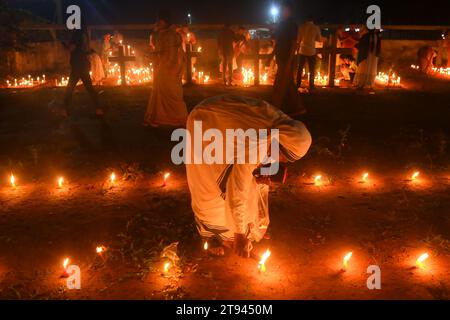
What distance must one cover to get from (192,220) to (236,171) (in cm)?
151

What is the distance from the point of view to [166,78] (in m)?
8.78

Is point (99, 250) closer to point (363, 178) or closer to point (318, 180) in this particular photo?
point (318, 180)

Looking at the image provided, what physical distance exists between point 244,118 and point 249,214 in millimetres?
974

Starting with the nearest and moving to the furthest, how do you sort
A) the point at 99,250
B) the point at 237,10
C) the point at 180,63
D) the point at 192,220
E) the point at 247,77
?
the point at 99,250 < the point at 192,220 < the point at 180,63 < the point at 247,77 < the point at 237,10

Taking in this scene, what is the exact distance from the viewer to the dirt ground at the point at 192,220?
4.09 m

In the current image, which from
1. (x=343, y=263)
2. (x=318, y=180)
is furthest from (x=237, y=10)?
(x=343, y=263)

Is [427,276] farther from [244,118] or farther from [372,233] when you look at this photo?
[244,118]

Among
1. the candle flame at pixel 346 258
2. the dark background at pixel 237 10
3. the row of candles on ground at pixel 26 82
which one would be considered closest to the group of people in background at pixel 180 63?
the row of candles on ground at pixel 26 82

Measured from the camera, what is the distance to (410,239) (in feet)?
16.0

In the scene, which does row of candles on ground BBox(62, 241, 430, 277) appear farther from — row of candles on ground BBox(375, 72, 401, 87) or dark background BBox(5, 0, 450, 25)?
dark background BBox(5, 0, 450, 25)

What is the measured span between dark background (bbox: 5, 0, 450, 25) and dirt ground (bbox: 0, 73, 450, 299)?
19.0m

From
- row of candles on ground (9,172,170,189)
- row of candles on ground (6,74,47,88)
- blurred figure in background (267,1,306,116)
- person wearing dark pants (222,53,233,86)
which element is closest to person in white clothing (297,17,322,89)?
person wearing dark pants (222,53,233,86)
